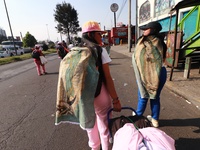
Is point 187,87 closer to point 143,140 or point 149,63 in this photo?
point 149,63

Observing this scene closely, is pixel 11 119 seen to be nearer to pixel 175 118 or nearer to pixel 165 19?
pixel 175 118

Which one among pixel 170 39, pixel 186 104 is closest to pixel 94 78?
pixel 186 104

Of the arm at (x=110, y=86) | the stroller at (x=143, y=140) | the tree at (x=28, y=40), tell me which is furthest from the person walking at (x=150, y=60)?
the tree at (x=28, y=40)

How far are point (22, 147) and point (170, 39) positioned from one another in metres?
6.36

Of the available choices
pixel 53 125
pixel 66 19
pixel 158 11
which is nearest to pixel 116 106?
pixel 53 125

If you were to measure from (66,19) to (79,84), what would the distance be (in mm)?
48806

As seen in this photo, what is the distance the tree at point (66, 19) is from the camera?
45562mm

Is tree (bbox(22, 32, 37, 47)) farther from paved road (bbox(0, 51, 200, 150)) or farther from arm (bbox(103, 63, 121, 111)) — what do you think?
arm (bbox(103, 63, 121, 111))

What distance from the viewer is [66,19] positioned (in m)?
45.8

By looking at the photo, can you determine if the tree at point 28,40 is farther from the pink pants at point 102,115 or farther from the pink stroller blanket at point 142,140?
the pink stroller blanket at point 142,140

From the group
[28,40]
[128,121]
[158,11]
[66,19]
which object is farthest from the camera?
[66,19]

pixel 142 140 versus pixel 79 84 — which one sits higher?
pixel 79 84

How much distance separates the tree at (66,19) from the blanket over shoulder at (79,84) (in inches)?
1857

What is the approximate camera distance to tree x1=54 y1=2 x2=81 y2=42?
45562 mm
